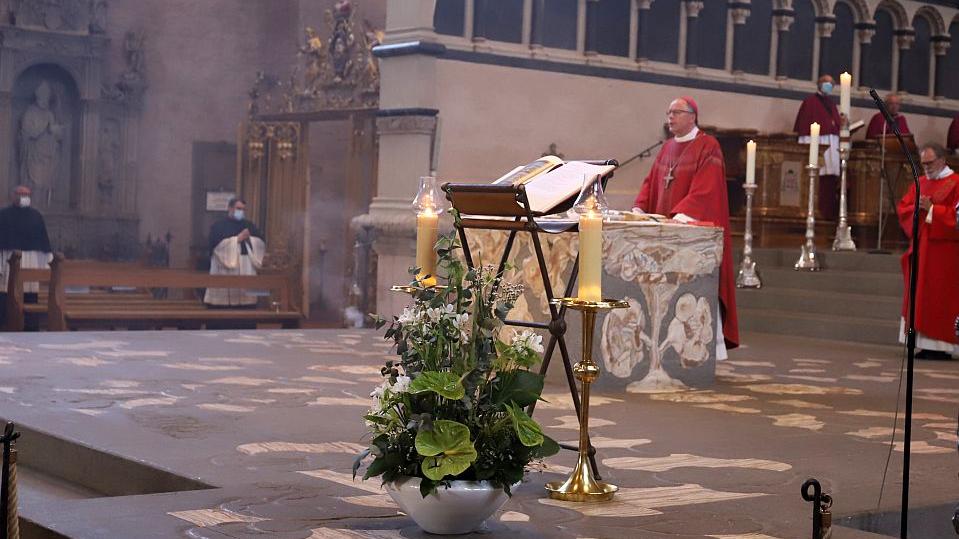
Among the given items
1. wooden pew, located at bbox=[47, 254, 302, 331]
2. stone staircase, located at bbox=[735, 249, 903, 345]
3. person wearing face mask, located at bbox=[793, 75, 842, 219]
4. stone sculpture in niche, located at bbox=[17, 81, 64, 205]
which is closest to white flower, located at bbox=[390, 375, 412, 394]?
stone staircase, located at bbox=[735, 249, 903, 345]

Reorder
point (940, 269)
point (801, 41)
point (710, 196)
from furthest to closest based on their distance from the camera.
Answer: point (801, 41), point (940, 269), point (710, 196)

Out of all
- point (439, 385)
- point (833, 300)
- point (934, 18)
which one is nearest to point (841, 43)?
point (934, 18)

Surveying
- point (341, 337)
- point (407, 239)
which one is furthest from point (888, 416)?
point (407, 239)

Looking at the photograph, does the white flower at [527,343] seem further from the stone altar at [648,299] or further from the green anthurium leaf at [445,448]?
the stone altar at [648,299]

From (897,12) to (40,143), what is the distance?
12.1m

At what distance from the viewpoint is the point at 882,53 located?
17531 millimetres

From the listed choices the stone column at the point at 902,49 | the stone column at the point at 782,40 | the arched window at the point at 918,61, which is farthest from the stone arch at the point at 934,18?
the stone column at the point at 782,40

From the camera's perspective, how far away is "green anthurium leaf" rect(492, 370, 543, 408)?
4141 mm

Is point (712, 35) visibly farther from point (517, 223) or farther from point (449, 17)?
point (517, 223)

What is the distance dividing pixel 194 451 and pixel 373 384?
254 cm

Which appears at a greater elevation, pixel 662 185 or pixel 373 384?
pixel 662 185

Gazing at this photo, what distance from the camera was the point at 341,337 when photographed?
1120cm

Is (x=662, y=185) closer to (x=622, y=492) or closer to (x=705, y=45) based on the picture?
(x=622, y=492)

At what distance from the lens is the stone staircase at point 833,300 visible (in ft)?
39.9
